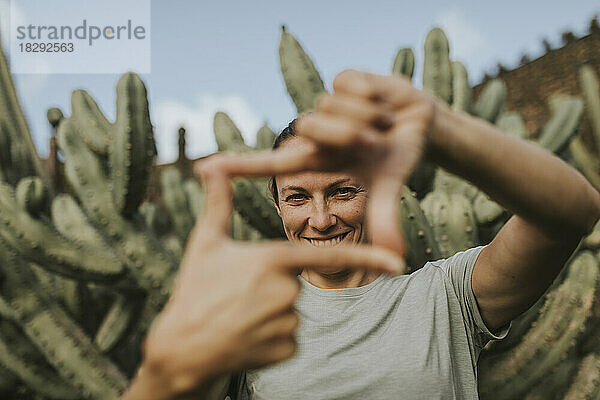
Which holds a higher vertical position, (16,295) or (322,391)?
(322,391)

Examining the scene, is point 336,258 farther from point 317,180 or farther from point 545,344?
point 545,344

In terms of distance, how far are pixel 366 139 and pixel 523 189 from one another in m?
0.25

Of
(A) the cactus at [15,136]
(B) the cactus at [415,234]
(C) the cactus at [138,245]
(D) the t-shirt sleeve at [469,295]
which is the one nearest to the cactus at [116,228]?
(C) the cactus at [138,245]

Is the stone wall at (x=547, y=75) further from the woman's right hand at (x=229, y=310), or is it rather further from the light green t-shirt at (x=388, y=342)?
the woman's right hand at (x=229, y=310)

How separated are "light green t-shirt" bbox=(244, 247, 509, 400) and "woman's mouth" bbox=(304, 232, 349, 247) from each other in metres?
0.08

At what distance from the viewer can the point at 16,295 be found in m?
2.73

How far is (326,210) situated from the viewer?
1.03 meters

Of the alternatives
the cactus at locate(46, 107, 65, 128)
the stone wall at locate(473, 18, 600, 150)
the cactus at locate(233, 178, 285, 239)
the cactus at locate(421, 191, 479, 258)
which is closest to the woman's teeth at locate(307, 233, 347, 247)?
the cactus at locate(421, 191, 479, 258)

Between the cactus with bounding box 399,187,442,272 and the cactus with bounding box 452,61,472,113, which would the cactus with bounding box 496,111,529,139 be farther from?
the cactus with bounding box 399,187,442,272

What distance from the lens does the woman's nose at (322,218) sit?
1.02 metres

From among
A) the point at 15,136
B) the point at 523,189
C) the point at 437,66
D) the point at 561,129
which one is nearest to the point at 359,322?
the point at 523,189

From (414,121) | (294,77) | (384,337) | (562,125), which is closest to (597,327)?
(562,125)

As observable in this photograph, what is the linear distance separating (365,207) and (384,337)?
262 mm

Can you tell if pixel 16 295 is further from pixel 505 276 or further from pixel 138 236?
pixel 505 276
